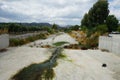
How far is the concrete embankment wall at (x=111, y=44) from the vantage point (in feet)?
91.9

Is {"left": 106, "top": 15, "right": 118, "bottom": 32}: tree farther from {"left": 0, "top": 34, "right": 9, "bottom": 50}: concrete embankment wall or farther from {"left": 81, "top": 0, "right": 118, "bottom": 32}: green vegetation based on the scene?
{"left": 0, "top": 34, "right": 9, "bottom": 50}: concrete embankment wall

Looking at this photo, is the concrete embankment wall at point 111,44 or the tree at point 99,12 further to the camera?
the tree at point 99,12

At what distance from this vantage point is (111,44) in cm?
3084

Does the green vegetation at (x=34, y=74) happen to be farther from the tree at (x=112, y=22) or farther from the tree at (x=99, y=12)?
the tree at (x=99, y=12)

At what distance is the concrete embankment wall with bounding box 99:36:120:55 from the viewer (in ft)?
91.9

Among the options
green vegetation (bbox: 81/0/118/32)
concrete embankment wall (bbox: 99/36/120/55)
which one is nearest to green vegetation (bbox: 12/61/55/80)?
concrete embankment wall (bbox: 99/36/120/55)

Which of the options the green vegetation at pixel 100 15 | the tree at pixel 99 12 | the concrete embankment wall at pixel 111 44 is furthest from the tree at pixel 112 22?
the concrete embankment wall at pixel 111 44

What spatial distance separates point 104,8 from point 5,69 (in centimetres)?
4457

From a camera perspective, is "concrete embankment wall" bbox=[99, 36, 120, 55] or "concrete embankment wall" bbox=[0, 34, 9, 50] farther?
"concrete embankment wall" bbox=[0, 34, 9, 50]

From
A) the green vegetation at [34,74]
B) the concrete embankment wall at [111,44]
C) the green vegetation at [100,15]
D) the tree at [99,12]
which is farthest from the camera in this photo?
the tree at [99,12]

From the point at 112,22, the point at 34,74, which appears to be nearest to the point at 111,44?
the point at 34,74

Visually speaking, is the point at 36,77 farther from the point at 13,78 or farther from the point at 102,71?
the point at 102,71

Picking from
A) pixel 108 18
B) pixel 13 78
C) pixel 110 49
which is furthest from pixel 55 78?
pixel 108 18

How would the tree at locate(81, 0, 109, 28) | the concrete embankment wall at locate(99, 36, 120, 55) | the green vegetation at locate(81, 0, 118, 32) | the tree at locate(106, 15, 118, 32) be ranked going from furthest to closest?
1. the tree at locate(81, 0, 109, 28)
2. the green vegetation at locate(81, 0, 118, 32)
3. the tree at locate(106, 15, 118, 32)
4. the concrete embankment wall at locate(99, 36, 120, 55)
